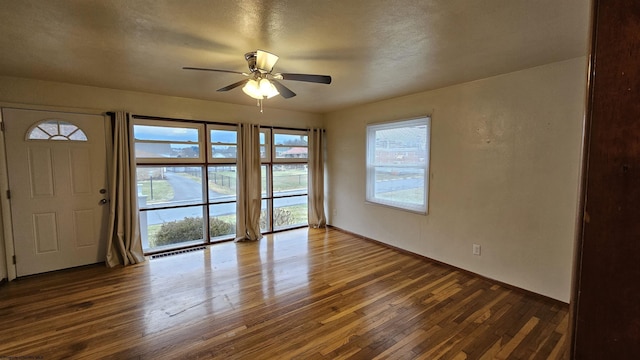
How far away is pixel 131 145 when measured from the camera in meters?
3.85

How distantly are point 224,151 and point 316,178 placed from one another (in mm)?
1880

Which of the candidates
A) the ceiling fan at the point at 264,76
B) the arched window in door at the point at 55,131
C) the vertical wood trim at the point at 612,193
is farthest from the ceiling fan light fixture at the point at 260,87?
the arched window in door at the point at 55,131

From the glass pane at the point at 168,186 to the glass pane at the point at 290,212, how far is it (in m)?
1.48

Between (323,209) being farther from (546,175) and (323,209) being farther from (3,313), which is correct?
(3,313)

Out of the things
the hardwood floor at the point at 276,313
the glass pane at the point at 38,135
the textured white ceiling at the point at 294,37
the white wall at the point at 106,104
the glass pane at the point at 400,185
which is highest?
the textured white ceiling at the point at 294,37

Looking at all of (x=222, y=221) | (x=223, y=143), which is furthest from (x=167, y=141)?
(x=222, y=221)

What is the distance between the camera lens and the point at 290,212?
570cm

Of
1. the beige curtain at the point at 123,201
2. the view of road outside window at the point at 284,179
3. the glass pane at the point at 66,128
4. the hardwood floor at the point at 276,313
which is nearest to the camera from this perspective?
the hardwood floor at the point at 276,313

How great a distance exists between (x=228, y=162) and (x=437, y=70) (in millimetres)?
3483

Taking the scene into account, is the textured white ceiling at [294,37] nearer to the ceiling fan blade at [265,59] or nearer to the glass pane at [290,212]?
the ceiling fan blade at [265,59]

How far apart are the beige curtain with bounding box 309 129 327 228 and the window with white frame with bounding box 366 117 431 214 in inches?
46.6

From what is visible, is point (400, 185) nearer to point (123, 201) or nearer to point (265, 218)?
point (265, 218)

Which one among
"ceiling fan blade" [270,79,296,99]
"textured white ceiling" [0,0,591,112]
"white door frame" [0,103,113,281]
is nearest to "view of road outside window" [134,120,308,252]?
"textured white ceiling" [0,0,591,112]

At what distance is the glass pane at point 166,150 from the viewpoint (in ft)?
13.3
